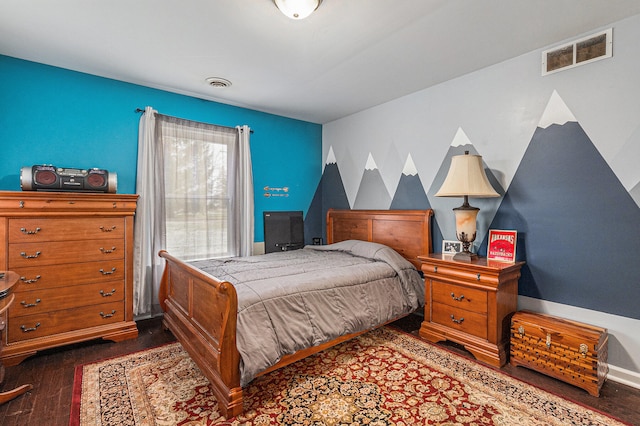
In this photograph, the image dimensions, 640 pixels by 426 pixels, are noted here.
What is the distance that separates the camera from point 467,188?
2.55 metres

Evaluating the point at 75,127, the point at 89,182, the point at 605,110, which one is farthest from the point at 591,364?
the point at 75,127

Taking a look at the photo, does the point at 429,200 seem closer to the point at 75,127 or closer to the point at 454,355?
the point at 454,355

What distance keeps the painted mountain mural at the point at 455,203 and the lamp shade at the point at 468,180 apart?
0.96 feet

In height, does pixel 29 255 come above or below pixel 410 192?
below

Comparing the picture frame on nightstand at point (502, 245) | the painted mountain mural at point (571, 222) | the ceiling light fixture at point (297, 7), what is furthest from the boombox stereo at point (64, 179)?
the painted mountain mural at point (571, 222)

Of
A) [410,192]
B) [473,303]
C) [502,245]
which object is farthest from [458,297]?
[410,192]

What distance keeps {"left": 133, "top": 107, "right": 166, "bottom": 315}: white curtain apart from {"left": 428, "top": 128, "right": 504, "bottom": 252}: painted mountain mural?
296cm

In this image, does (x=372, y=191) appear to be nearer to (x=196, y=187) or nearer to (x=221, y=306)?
(x=196, y=187)

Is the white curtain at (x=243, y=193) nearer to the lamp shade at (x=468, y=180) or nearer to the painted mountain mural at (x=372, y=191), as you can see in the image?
the painted mountain mural at (x=372, y=191)

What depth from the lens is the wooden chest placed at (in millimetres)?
1975

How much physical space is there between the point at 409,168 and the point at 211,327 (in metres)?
2.68

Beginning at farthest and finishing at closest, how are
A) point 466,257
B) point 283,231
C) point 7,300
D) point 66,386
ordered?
1. point 283,231
2. point 466,257
3. point 66,386
4. point 7,300

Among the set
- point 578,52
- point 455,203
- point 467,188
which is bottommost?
point 455,203

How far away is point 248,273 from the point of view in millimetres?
2539
